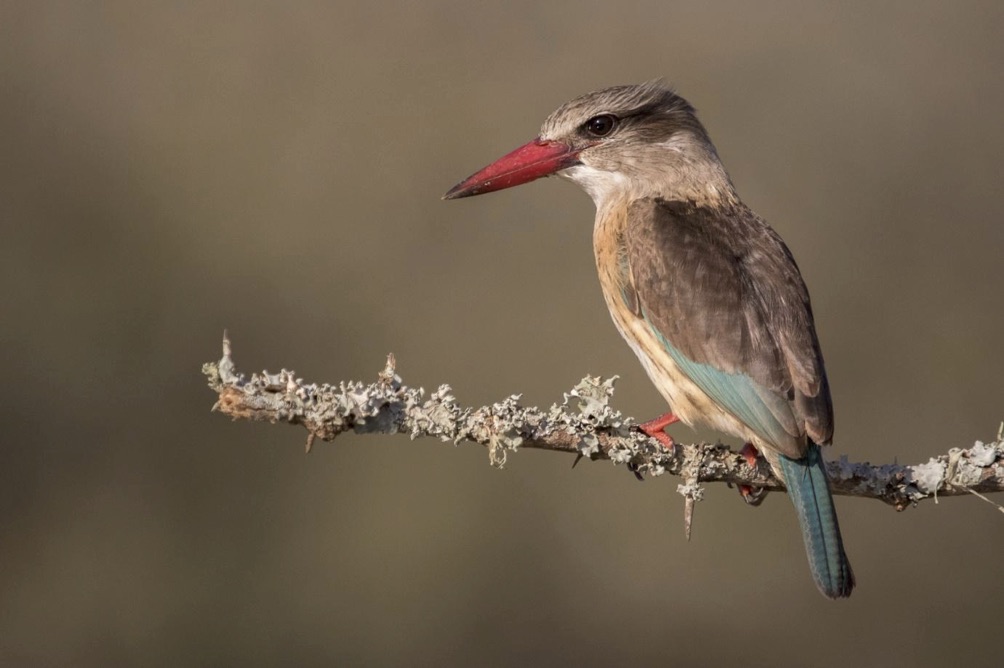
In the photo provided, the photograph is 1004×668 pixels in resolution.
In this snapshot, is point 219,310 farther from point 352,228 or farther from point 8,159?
point 8,159

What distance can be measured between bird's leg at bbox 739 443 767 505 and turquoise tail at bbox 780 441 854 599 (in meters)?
0.23

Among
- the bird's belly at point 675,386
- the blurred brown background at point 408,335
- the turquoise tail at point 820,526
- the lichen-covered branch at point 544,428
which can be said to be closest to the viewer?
the lichen-covered branch at point 544,428

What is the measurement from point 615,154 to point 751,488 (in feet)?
4.21

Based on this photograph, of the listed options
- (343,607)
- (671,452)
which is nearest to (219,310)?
(343,607)

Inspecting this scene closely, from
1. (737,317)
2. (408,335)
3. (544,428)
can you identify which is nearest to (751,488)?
(737,317)

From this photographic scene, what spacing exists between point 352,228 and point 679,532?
2244 mm

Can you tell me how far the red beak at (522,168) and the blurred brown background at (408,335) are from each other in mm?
1931

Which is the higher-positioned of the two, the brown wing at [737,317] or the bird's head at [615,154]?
the bird's head at [615,154]

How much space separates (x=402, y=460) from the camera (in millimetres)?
6297

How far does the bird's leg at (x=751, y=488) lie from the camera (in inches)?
144

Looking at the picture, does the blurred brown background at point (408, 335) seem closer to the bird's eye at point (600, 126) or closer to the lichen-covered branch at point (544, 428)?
the bird's eye at point (600, 126)

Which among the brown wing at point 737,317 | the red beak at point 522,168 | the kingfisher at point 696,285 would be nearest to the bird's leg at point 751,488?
the kingfisher at point 696,285

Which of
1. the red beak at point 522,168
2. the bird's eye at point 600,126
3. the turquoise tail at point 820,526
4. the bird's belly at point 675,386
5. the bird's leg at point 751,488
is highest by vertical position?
the bird's eye at point 600,126

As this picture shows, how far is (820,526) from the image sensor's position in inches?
132
